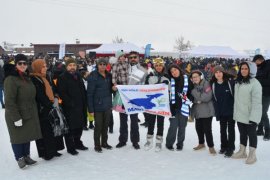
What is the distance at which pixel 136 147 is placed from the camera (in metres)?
6.21

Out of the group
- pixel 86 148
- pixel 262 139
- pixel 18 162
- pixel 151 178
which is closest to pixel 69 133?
pixel 86 148

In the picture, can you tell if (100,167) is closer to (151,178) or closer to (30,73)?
(151,178)

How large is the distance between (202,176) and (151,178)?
852 millimetres

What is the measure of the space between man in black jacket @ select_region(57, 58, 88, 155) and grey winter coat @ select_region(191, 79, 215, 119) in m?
2.30

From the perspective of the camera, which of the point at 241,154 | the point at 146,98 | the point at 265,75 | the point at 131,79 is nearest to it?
the point at 241,154

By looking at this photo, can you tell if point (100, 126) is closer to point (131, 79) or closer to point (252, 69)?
point (131, 79)

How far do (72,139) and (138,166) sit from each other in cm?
153

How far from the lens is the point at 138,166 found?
5262 mm

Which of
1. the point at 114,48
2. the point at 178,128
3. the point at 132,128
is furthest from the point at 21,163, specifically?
the point at 114,48

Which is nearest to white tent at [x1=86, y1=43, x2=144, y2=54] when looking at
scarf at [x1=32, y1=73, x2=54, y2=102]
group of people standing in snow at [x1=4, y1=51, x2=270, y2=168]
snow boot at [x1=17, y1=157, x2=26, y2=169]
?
group of people standing in snow at [x1=4, y1=51, x2=270, y2=168]

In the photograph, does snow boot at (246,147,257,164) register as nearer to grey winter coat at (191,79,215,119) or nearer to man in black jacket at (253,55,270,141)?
grey winter coat at (191,79,215,119)

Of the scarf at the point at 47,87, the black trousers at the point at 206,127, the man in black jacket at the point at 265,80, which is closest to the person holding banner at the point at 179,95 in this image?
the black trousers at the point at 206,127

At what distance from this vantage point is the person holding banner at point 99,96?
228 inches

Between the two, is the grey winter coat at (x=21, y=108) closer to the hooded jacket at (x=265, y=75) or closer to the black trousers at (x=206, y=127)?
the black trousers at (x=206, y=127)
